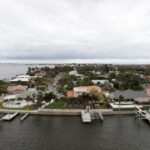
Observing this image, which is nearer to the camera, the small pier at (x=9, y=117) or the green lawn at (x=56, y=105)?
the small pier at (x=9, y=117)

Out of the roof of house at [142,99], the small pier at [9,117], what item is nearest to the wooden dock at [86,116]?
the small pier at [9,117]

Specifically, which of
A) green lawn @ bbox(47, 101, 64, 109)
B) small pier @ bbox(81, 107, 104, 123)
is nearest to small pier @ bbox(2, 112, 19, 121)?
green lawn @ bbox(47, 101, 64, 109)

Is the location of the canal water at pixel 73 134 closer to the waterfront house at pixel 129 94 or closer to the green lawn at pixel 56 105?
the green lawn at pixel 56 105

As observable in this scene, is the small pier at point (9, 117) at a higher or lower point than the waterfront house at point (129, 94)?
lower

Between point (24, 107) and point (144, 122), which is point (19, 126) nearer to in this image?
point (24, 107)

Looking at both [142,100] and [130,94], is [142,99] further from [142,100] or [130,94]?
[130,94]

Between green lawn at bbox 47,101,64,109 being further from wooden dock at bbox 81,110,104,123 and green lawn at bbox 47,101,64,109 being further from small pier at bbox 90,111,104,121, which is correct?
small pier at bbox 90,111,104,121

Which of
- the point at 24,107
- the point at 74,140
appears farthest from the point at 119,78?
the point at 74,140
